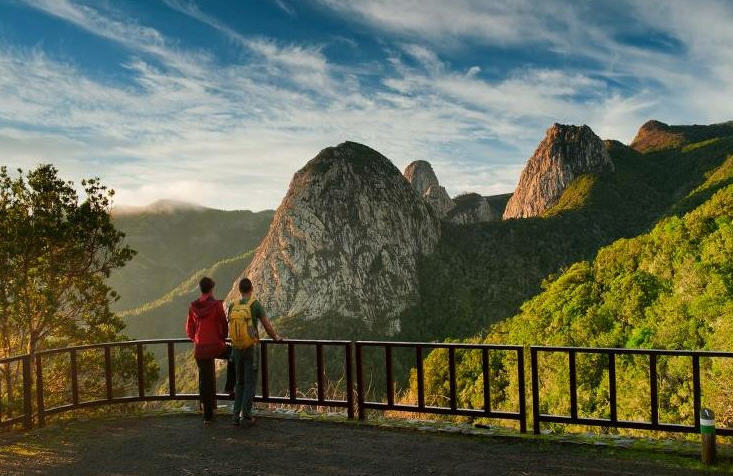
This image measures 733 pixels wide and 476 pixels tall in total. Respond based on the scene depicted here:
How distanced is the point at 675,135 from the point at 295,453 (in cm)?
20690

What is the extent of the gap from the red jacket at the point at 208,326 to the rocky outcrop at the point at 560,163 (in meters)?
170

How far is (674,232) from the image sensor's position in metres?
30.8

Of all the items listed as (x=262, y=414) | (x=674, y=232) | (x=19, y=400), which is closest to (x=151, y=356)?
(x=19, y=400)

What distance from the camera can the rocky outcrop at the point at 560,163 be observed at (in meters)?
166

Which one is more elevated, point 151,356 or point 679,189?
point 679,189

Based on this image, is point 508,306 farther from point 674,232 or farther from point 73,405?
point 73,405

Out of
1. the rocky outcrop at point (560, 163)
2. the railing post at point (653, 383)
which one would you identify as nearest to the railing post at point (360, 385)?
the railing post at point (653, 383)

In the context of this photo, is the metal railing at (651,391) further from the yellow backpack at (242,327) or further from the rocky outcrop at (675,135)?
the rocky outcrop at (675,135)

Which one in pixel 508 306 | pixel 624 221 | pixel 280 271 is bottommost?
pixel 508 306

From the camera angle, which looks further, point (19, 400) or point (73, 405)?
point (19, 400)

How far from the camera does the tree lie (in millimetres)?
16500

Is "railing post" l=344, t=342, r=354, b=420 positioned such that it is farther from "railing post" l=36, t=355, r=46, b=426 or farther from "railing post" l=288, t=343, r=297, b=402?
"railing post" l=36, t=355, r=46, b=426

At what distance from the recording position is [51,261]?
17516mm

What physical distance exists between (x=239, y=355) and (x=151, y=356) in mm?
15575
